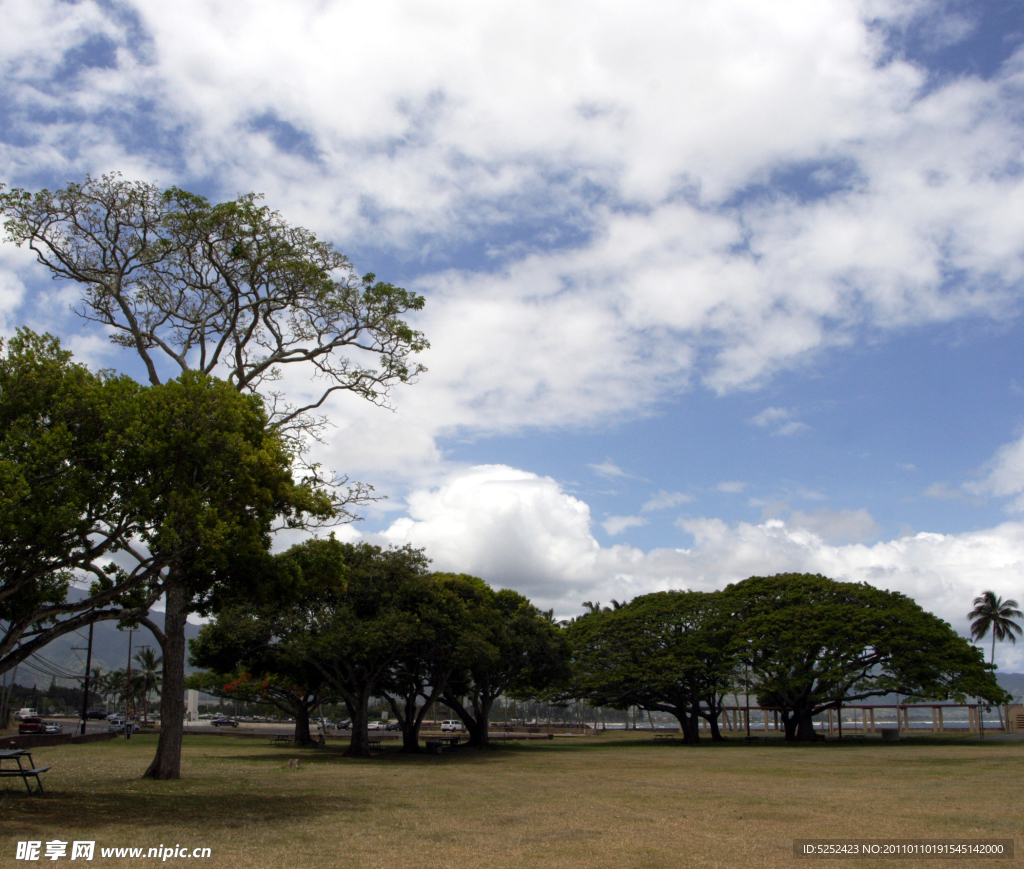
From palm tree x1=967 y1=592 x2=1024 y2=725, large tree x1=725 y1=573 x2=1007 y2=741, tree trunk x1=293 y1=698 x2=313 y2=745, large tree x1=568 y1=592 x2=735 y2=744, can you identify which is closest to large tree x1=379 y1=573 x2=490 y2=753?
tree trunk x1=293 y1=698 x2=313 y2=745

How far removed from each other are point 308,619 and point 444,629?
16.5 ft

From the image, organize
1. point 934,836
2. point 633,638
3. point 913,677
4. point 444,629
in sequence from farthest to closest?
point 633,638 → point 913,677 → point 444,629 → point 934,836

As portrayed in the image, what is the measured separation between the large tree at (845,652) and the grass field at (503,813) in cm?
1866

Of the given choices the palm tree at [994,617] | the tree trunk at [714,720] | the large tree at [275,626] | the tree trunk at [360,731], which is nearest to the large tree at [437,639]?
the tree trunk at [360,731]

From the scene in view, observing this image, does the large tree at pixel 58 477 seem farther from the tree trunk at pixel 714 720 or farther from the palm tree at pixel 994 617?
the palm tree at pixel 994 617

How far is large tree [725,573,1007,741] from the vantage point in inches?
1560

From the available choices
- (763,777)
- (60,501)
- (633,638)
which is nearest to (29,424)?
(60,501)

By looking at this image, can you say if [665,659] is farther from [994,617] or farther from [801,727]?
[994,617]

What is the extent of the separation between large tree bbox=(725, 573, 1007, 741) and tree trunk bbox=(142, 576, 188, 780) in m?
32.9

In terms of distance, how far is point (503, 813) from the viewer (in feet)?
41.0

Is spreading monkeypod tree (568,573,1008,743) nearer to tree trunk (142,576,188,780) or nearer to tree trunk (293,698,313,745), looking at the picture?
tree trunk (293,698,313,745)

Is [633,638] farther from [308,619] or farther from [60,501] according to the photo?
[60,501]

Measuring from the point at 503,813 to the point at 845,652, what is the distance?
33903 millimetres

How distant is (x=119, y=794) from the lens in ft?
44.6
